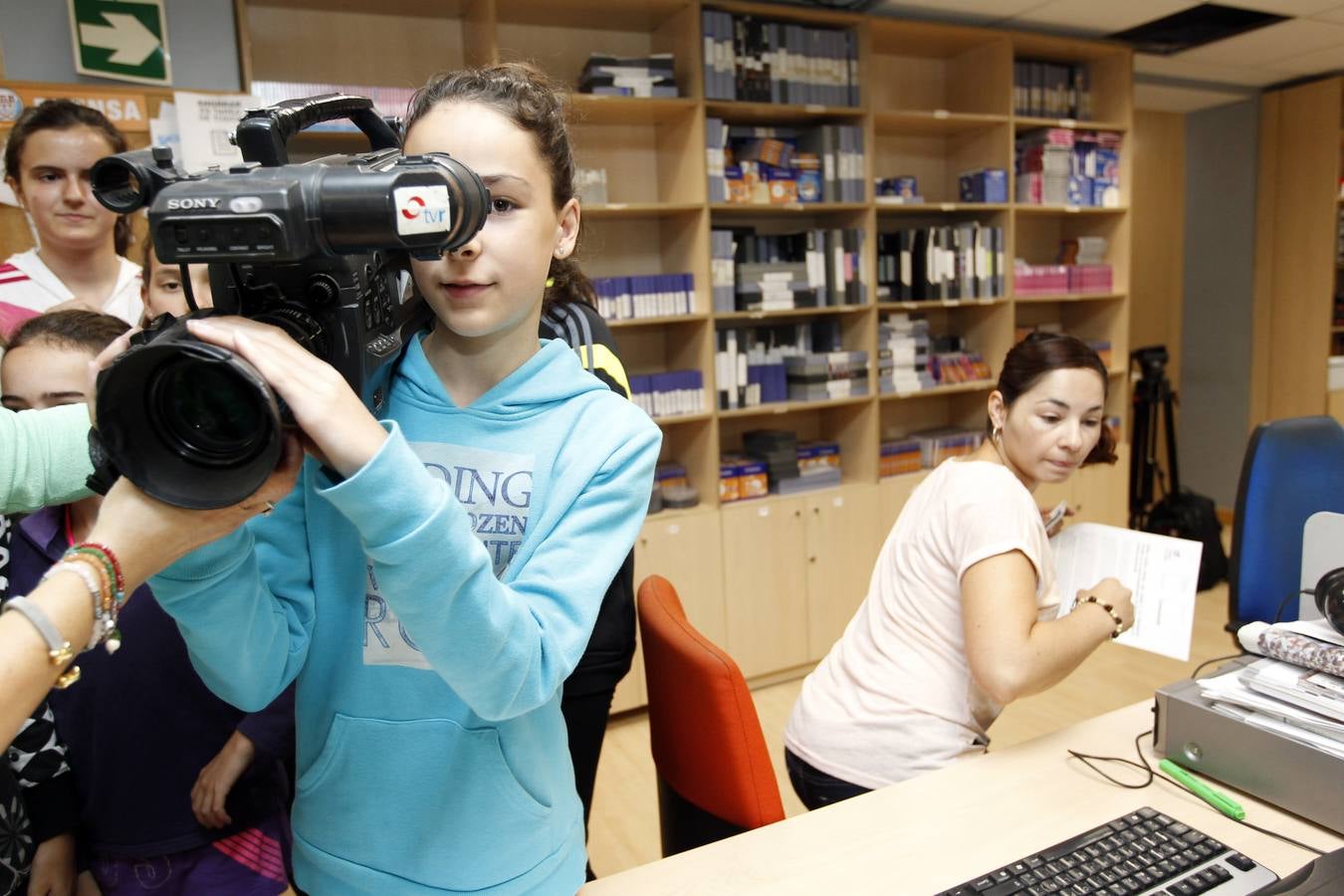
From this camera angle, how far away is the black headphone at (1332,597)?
3.92 ft

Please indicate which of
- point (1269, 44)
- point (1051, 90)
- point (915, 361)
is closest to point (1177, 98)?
point (1269, 44)

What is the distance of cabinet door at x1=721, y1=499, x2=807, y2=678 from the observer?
346cm

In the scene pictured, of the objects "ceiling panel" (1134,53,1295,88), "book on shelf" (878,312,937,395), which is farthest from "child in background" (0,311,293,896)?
"ceiling panel" (1134,53,1295,88)

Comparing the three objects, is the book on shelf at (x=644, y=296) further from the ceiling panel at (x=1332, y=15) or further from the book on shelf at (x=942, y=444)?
the ceiling panel at (x=1332, y=15)

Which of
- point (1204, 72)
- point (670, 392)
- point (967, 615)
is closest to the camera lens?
point (967, 615)

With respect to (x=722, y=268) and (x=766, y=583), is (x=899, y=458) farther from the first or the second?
(x=722, y=268)

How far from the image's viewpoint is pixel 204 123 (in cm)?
266

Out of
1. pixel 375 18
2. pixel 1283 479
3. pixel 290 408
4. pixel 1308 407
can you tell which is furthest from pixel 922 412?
pixel 290 408

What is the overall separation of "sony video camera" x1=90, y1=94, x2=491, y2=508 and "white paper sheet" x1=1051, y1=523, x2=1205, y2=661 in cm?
123

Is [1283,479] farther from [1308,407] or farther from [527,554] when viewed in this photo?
[1308,407]

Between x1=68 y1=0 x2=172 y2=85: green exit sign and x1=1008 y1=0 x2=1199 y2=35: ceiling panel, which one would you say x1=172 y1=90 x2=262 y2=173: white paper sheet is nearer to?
x1=68 y1=0 x2=172 y2=85: green exit sign

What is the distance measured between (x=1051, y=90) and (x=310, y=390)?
4470 millimetres

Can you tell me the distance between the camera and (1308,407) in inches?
198

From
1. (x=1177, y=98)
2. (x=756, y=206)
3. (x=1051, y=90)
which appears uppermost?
(x=1177, y=98)
